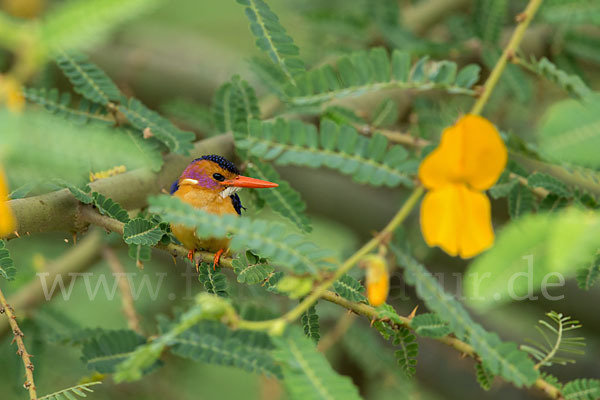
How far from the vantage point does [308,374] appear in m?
0.90

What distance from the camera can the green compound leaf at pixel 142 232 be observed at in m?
1.29

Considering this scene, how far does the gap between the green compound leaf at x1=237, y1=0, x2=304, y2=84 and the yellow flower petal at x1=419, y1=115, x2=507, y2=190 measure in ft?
1.73

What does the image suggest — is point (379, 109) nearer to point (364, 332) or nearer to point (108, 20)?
point (364, 332)

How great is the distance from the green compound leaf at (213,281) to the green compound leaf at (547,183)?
2.24ft

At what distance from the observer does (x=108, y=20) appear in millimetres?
627

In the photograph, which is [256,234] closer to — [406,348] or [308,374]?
[308,374]

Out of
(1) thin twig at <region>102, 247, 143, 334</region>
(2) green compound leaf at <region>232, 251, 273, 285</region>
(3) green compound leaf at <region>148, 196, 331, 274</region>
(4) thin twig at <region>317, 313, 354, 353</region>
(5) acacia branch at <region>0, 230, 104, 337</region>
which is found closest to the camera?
(3) green compound leaf at <region>148, 196, 331, 274</region>

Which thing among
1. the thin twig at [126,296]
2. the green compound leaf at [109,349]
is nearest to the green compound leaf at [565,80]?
the green compound leaf at [109,349]

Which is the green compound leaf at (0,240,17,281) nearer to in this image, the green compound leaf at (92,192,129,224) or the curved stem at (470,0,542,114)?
the green compound leaf at (92,192,129,224)

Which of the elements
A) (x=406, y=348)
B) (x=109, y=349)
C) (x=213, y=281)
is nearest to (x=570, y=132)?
(x=406, y=348)

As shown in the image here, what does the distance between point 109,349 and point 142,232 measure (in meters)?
0.26

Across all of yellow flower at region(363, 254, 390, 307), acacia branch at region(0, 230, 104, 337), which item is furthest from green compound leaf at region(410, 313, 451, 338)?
acacia branch at region(0, 230, 104, 337)

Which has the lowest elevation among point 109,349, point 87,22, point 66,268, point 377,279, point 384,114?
point 66,268

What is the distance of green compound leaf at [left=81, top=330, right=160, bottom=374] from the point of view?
4.46ft
